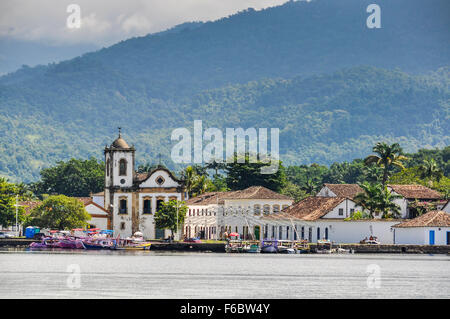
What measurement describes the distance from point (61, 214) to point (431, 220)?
4615 centimetres

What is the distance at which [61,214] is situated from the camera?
4801 inches

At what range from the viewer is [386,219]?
107812mm

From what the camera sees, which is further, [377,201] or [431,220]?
[377,201]

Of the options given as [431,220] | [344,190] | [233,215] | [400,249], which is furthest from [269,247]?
[344,190]

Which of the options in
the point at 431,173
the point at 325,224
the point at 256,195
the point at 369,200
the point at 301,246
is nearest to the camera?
the point at 301,246

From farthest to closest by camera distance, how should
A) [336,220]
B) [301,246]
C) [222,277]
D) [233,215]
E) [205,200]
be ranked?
[205,200], [233,215], [336,220], [301,246], [222,277]

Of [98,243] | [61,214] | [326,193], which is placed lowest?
[98,243]

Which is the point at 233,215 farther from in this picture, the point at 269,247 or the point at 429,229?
the point at 429,229

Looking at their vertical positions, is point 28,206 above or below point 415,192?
below

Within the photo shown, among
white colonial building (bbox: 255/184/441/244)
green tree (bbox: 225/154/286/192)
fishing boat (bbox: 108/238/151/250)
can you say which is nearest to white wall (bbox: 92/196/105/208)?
fishing boat (bbox: 108/238/151/250)

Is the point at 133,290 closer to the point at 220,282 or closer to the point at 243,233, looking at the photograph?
the point at 220,282

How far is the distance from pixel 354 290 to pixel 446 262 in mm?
30552

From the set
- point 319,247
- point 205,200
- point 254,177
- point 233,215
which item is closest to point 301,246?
point 319,247
